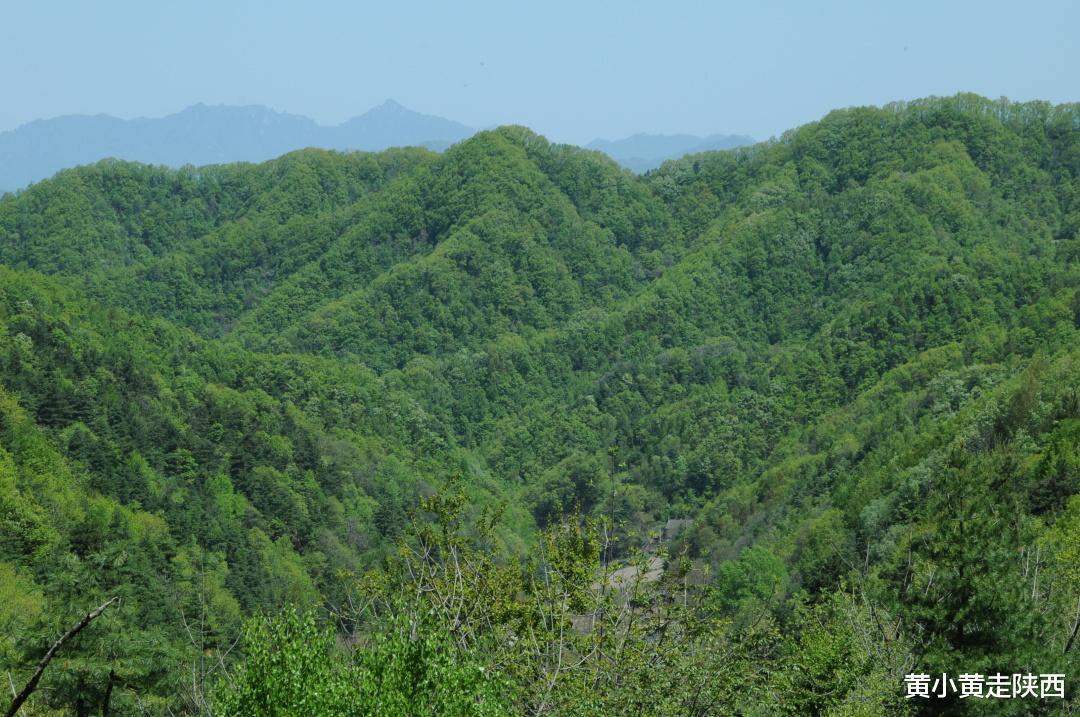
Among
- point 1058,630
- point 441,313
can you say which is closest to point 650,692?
point 1058,630

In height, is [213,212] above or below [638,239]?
above

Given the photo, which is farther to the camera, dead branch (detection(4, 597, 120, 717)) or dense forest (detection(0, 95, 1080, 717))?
dense forest (detection(0, 95, 1080, 717))

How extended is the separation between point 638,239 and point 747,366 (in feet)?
177

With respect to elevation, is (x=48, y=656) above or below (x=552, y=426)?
above

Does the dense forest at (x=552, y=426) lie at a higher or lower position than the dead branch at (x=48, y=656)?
lower

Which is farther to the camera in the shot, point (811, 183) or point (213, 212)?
point (213, 212)

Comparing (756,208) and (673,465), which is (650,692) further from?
(756,208)

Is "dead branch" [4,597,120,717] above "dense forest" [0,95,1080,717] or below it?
above

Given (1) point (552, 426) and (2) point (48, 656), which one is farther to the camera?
(1) point (552, 426)

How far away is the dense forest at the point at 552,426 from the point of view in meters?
18.6

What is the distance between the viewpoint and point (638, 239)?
549ft

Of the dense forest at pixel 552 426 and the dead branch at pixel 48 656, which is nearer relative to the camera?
the dead branch at pixel 48 656

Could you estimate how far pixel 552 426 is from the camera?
388ft

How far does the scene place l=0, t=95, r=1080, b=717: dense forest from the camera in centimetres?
1856
